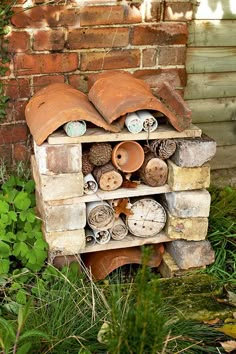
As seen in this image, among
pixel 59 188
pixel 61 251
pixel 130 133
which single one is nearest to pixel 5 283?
pixel 61 251

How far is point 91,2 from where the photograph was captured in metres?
3.06

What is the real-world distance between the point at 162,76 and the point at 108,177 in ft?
3.03

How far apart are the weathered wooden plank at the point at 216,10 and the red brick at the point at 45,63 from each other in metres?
0.85

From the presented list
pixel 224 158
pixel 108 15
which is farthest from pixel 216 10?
pixel 224 158

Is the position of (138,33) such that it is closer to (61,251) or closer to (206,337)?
(61,251)

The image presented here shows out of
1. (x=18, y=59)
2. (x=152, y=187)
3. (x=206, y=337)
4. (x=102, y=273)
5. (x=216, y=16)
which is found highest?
(x=216, y=16)

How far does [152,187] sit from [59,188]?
1.67 ft

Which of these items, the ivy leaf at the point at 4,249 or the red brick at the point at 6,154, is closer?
the ivy leaf at the point at 4,249

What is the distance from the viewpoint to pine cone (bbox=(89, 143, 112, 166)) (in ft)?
8.92


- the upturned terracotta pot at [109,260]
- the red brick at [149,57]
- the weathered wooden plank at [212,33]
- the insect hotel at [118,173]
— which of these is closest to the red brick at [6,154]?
the insect hotel at [118,173]

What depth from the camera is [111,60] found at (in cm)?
322

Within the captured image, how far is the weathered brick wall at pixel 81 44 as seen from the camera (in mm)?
3029

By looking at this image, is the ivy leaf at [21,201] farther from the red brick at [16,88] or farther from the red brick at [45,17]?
the red brick at [45,17]

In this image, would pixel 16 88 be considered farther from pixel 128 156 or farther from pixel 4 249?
pixel 4 249
